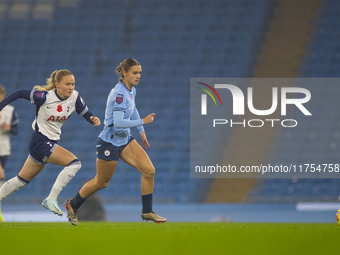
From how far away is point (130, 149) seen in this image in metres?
6.70

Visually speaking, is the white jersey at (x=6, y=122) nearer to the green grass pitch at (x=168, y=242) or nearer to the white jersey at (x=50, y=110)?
the white jersey at (x=50, y=110)

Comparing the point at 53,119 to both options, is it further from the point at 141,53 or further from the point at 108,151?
the point at 141,53

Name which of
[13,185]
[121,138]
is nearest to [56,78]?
[121,138]

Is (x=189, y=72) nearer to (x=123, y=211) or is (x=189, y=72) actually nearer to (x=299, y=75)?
(x=299, y=75)

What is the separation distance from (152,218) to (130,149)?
753mm

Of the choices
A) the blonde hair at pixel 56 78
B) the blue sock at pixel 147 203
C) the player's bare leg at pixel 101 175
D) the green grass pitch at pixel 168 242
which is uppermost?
the blonde hair at pixel 56 78

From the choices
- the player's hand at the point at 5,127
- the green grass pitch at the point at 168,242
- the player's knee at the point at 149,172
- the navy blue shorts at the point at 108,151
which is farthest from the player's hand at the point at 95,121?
the player's hand at the point at 5,127

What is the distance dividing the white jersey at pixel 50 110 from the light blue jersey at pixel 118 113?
41 cm

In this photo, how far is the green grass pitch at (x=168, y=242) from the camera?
4.68 metres

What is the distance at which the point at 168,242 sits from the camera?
4922 mm

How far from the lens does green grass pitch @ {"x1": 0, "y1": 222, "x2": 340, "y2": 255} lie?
4680 mm

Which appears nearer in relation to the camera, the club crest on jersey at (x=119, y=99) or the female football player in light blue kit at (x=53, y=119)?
the club crest on jersey at (x=119, y=99)

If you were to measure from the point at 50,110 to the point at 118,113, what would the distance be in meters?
0.71

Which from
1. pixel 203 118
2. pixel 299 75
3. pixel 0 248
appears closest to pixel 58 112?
pixel 0 248
